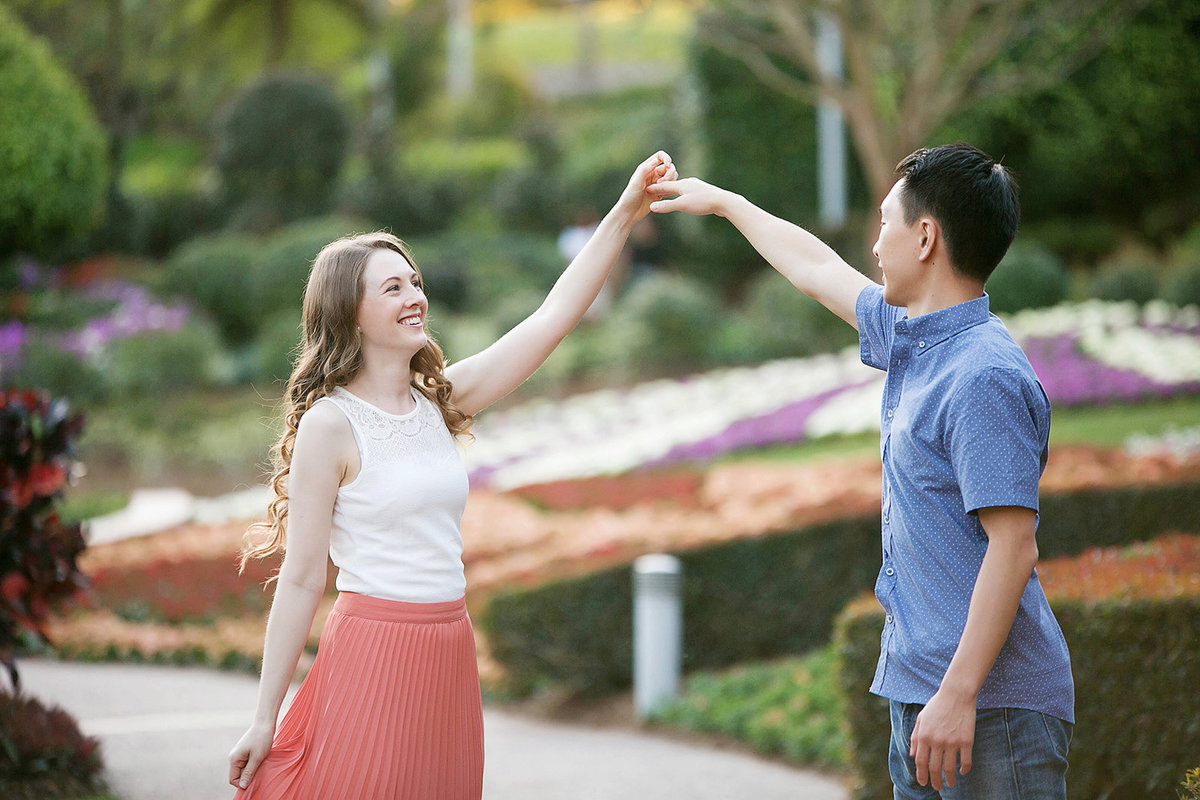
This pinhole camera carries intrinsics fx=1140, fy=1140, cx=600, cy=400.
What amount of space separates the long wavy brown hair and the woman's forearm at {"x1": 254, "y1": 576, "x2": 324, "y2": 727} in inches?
6.8

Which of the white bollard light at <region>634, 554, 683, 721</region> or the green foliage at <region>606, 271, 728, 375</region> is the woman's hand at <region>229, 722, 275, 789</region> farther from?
the green foliage at <region>606, 271, 728, 375</region>

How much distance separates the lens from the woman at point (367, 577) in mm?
2307

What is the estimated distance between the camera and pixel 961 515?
2.01m

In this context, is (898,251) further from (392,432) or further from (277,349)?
(277,349)

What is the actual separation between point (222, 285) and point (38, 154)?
4412 millimetres

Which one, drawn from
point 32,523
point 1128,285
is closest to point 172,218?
point 1128,285

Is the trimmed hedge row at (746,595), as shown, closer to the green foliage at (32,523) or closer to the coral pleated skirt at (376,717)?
the green foliage at (32,523)

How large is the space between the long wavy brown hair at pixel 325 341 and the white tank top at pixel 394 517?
3.3 inches

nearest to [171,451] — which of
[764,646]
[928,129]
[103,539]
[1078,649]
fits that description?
[103,539]

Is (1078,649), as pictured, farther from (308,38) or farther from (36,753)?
(308,38)

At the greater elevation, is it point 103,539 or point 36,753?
point 103,539

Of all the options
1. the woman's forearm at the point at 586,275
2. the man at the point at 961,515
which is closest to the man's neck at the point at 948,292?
the man at the point at 961,515

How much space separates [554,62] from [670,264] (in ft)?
85.5

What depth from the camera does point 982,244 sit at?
2.08 meters
